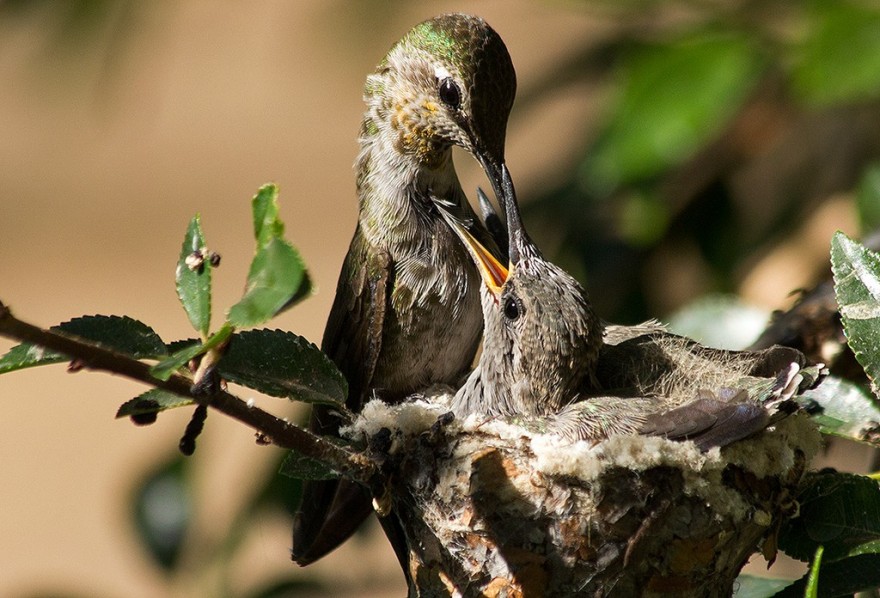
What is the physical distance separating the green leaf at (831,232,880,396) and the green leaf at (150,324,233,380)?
90 centimetres

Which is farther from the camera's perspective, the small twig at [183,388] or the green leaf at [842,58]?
the green leaf at [842,58]

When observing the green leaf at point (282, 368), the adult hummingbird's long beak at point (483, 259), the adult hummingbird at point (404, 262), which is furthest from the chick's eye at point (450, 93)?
the green leaf at point (282, 368)

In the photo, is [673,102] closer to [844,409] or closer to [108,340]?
[844,409]

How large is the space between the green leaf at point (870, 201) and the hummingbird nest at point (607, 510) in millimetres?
720

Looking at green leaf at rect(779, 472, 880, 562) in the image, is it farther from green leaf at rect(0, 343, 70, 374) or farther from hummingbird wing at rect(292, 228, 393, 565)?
green leaf at rect(0, 343, 70, 374)

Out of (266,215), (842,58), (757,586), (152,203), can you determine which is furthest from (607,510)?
(152,203)

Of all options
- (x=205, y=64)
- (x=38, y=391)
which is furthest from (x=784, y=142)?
(x=205, y=64)

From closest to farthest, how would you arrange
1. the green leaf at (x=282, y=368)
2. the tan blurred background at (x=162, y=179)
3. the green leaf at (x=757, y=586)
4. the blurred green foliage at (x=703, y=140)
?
the green leaf at (x=282, y=368), the green leaf at (x=757, y=586), the blurred green foliage at (x=703, y=140), the tan blurred background at (x=162, y=179)

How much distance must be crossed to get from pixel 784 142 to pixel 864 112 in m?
0.29

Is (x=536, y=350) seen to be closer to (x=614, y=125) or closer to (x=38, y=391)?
(x=614, y=125)

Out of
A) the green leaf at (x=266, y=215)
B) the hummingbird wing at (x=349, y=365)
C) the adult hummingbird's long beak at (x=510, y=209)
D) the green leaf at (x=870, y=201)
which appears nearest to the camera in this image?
the green leaf at (x=266, y=215)

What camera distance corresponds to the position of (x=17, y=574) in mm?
7352

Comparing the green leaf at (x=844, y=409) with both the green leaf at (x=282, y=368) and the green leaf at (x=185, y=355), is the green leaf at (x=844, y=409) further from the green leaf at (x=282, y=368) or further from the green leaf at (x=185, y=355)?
the green leaf at (x=185, y=355)

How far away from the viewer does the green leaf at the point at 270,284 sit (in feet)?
3.70
